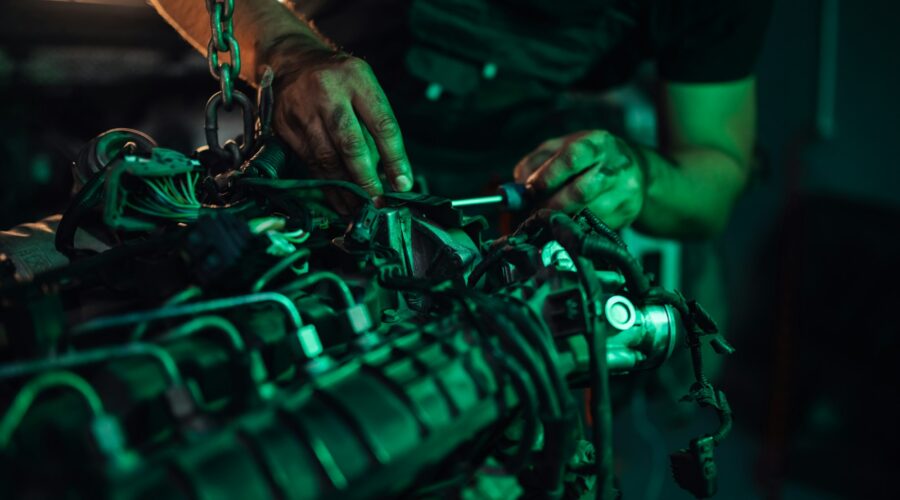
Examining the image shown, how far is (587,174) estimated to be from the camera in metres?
0.91

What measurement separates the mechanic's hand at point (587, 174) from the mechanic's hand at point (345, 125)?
0.21 meters

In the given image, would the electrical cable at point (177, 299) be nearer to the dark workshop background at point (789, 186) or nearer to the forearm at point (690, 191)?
the forearm at point (690, 191)

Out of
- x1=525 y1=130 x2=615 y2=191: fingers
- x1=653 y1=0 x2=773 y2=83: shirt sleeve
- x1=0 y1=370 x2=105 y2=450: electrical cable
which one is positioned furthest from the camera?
x1=653 y1=0 x2=773 y2=83: shirt sleeve

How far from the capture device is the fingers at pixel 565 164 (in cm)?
86

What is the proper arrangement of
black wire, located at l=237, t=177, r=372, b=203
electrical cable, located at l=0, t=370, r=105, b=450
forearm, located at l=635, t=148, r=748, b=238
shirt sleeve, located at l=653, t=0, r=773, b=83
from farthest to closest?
shirt sleeve, located at l=653, t=0, r=773, b=83 → forearm, located at l=635, t=148, r=748, b=238 → black wire, located at l=237, t=177, r=372, b=203 → electrical cable, located at l=0, t=370, r=105, b=450

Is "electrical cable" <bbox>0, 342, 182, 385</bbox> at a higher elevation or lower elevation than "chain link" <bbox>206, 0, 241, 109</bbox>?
lower

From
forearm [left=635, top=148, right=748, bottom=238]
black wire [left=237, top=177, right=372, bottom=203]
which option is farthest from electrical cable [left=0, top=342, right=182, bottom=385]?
forearm [left=635, top=148, right=748, bottom=238]

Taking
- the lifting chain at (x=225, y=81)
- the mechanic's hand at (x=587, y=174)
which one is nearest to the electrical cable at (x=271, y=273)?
the lifting chain at (x=225, y=81)

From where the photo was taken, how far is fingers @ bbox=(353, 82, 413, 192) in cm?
75

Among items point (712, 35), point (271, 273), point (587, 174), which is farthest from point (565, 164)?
point (712, 35)

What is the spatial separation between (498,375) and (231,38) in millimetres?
478

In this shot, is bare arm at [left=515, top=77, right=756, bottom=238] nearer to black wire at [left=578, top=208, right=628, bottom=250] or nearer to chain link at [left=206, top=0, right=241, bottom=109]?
black wire at [left=578, top=208, right=628, bottom=250]

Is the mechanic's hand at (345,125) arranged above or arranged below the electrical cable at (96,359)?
above

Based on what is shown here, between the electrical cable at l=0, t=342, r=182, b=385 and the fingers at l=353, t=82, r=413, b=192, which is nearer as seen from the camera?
the electrical cable at l=0, t=342, r=182, b=385
